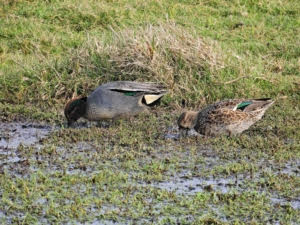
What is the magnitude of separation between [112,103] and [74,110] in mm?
400

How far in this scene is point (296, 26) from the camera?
11086mm

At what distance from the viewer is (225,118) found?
7.53 metres

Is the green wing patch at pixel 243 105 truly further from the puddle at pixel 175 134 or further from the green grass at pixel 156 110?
the puddle at pixel 175 134

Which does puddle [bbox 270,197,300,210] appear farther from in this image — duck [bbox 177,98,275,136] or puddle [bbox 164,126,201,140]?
puddle [bbox 164,126,201,140]

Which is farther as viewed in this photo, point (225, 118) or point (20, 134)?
point (20, 134)

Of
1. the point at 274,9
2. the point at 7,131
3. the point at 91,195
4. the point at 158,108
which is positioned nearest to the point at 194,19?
the point at 274,9

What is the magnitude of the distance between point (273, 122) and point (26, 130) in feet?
8.30

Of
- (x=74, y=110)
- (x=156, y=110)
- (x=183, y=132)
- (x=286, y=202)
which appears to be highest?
(x=286, y=202)

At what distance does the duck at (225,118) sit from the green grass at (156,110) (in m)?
0.13

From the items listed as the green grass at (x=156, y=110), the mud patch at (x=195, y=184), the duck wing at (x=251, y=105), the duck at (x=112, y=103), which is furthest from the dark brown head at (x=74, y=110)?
the mud patch at (x=195, y=184)

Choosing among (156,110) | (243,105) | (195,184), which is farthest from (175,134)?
(195,184)

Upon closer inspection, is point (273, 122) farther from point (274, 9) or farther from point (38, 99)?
point (274, 9)

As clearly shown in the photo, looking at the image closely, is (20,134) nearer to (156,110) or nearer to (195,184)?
(156,110)

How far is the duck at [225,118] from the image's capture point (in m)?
7.53
